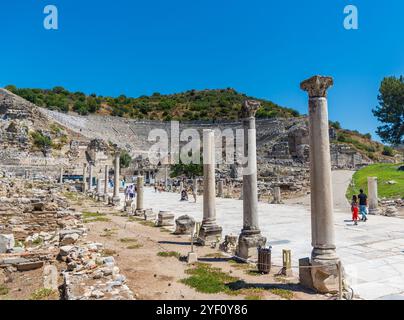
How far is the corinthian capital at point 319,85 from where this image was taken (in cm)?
661

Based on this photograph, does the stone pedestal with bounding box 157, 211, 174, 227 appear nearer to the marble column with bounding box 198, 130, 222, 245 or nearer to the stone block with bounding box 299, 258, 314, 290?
the marble column with bounding box 198, 130, 222, 245

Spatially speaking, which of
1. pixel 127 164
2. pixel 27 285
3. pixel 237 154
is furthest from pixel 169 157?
pixel 27 285

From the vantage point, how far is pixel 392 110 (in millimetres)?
47562

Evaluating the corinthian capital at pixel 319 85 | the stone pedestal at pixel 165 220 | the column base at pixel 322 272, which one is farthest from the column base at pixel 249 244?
the stone pedestal at pixel 165 220

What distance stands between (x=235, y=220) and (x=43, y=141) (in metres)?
58.3

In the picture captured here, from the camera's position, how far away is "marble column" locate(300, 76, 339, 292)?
19.6ft

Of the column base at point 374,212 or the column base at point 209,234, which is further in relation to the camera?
the column base at point 374,212

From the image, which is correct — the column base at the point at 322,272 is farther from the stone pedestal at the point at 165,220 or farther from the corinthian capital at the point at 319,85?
the stone pedestal at the point at 165,220

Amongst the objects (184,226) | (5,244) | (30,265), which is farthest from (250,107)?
(5,244)

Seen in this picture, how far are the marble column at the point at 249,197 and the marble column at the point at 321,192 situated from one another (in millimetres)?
2267

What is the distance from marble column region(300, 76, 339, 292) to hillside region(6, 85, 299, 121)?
95.7 metres

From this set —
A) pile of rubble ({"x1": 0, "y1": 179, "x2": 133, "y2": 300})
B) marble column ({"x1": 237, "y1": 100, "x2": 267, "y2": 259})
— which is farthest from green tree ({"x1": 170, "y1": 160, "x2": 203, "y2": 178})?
marble column ({"x1": 237, "y1": 100, "x2": 267, "y2": 259})

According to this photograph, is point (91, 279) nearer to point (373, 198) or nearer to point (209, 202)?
point (209, 202)
